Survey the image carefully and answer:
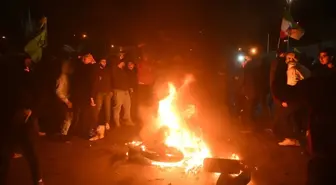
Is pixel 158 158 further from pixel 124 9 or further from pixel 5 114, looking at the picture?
pixel 124 9

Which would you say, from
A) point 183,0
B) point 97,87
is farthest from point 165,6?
point 97,87

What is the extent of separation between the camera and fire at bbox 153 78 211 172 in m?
7.13

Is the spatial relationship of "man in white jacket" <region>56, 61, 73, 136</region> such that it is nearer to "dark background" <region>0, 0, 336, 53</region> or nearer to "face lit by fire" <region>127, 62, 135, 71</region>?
"face lit by fire" <region>127, 62, 135, 71</region>

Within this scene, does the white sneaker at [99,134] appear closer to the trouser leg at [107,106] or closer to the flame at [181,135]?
the trouser leg at [107,106]

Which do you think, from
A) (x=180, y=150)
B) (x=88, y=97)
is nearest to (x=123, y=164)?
(x=180, y=150)

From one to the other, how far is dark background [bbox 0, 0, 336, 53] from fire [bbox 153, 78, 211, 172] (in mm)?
2878

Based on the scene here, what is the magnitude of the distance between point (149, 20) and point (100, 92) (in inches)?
170

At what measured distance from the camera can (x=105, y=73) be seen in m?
9.27

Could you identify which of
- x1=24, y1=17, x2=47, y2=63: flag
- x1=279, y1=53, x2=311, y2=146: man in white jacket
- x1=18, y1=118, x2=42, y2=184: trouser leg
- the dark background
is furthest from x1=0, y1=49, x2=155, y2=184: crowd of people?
x1=279, y1=53, x2=311, y2=146: man in white jacket

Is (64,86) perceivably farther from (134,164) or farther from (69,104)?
(134,164)

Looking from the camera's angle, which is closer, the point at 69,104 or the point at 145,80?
the point at 69,104

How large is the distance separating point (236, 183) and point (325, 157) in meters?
2.25

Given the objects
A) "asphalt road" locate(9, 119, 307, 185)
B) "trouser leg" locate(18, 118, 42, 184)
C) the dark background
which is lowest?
"asphalt road" locate(9, 119, 307, 185)

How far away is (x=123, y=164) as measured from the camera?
7.04 m
